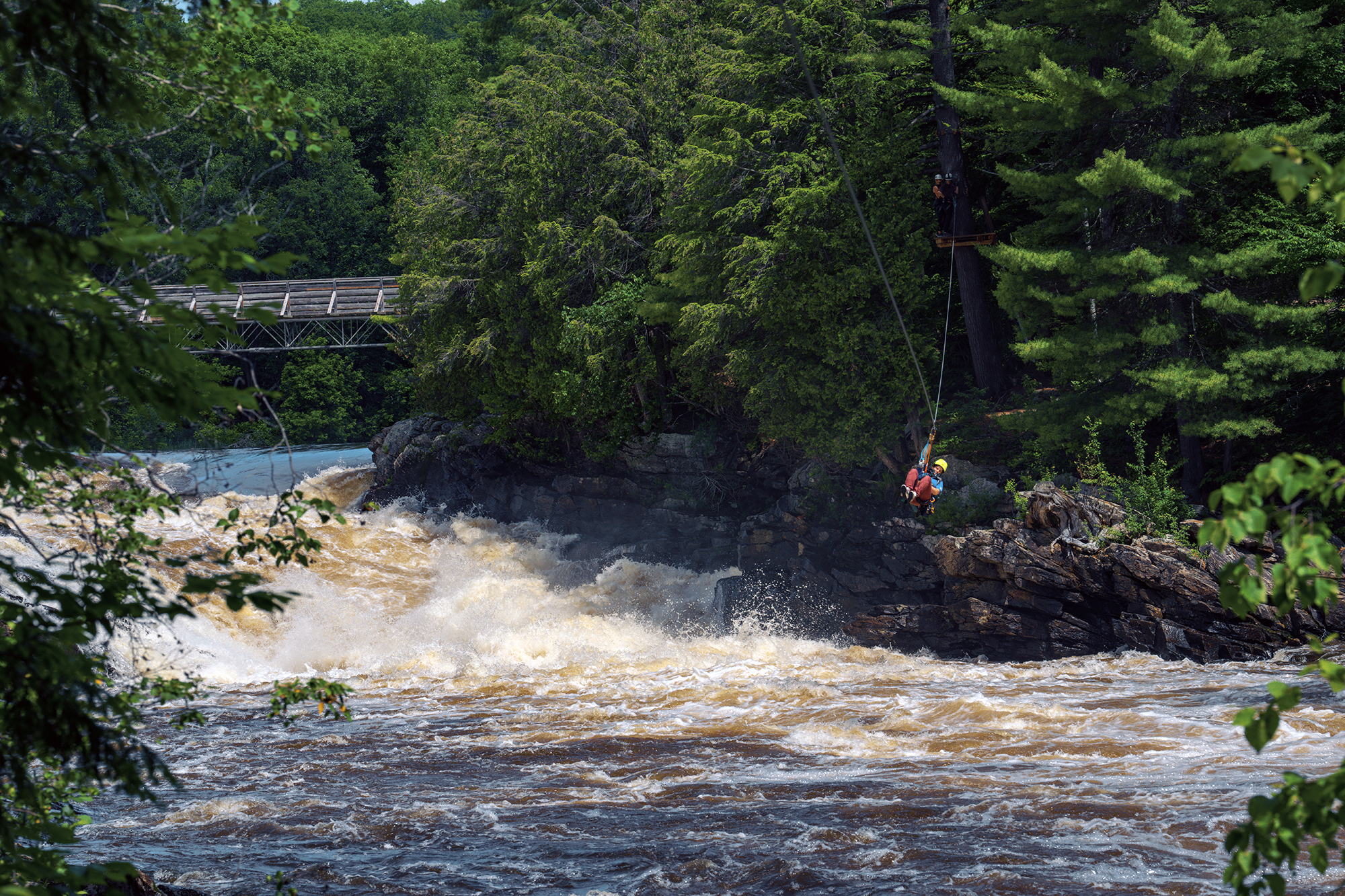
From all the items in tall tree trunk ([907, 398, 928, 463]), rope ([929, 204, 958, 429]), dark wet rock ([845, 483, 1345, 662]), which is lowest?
dark wet rock ([845, 483, 1345, 662])

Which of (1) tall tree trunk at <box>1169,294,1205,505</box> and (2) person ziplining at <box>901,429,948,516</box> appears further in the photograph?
(1) tall tree trunk at <box>1169,294,1205,505</box>

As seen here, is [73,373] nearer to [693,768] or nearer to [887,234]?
[693,768]

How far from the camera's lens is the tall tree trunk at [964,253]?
17172 millimetres

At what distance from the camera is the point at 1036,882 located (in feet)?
24.5

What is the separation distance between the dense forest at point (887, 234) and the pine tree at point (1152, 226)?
6 cm

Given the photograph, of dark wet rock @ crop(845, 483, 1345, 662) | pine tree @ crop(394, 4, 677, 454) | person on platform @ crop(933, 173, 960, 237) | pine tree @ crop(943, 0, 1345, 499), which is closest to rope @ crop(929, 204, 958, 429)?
person on platform @ crop(933, 173, 960, 237)

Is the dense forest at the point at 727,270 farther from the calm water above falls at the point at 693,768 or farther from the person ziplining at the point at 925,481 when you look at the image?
the person ziplining at the point at 925,481

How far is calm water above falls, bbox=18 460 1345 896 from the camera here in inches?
318

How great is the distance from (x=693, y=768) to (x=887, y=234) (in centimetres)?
997

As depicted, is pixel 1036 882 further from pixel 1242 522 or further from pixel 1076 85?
pixel 1076 85

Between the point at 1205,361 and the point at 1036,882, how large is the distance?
9.50m

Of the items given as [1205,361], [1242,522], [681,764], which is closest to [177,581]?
[681,764]

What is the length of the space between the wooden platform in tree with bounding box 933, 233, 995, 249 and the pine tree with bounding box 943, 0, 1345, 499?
3.59 feet

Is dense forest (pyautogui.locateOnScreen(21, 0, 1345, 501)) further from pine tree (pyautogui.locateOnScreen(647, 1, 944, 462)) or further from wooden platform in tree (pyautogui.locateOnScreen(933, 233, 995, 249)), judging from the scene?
wooden platform in tree (pyautogui.locateOnScreen(933, 233, 995, 249))
